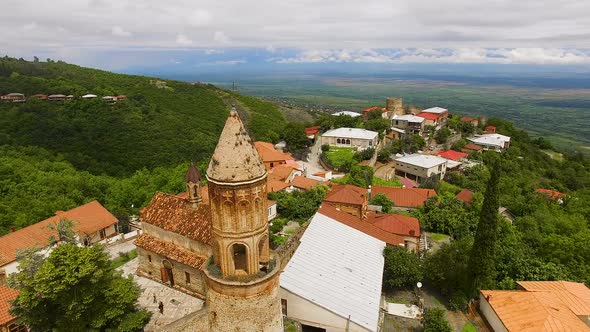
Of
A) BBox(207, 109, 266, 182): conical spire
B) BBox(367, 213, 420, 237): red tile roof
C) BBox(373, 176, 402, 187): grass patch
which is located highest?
BBox(207, 109, 266, 182): conical spire

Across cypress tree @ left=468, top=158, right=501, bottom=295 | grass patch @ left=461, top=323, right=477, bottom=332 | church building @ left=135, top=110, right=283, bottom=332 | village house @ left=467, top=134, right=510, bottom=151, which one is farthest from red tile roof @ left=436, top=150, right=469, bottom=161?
church building @ left=135, top=110, right=283, bottom=332

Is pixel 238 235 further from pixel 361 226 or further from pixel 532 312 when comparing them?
Result: pixel 532 312

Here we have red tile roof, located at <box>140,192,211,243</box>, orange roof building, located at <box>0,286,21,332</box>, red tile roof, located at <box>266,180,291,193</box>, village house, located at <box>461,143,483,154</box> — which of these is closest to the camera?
orange roof building, located at <box>0,286,21,332</box>

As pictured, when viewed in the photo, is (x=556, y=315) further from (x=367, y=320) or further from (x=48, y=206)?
(x=48, y=206)

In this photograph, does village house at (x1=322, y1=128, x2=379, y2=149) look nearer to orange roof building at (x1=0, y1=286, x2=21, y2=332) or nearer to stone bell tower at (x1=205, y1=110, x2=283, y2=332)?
stone bell tower at (x1=205, y1=110, x2=283, y2=332)

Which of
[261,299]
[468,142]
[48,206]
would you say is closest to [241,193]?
[261,299]

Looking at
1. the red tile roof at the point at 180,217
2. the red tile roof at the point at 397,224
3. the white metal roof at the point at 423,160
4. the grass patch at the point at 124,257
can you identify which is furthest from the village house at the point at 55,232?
the white metal roof at the point at 423,160

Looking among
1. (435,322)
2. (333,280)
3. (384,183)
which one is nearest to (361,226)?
(333,280)
